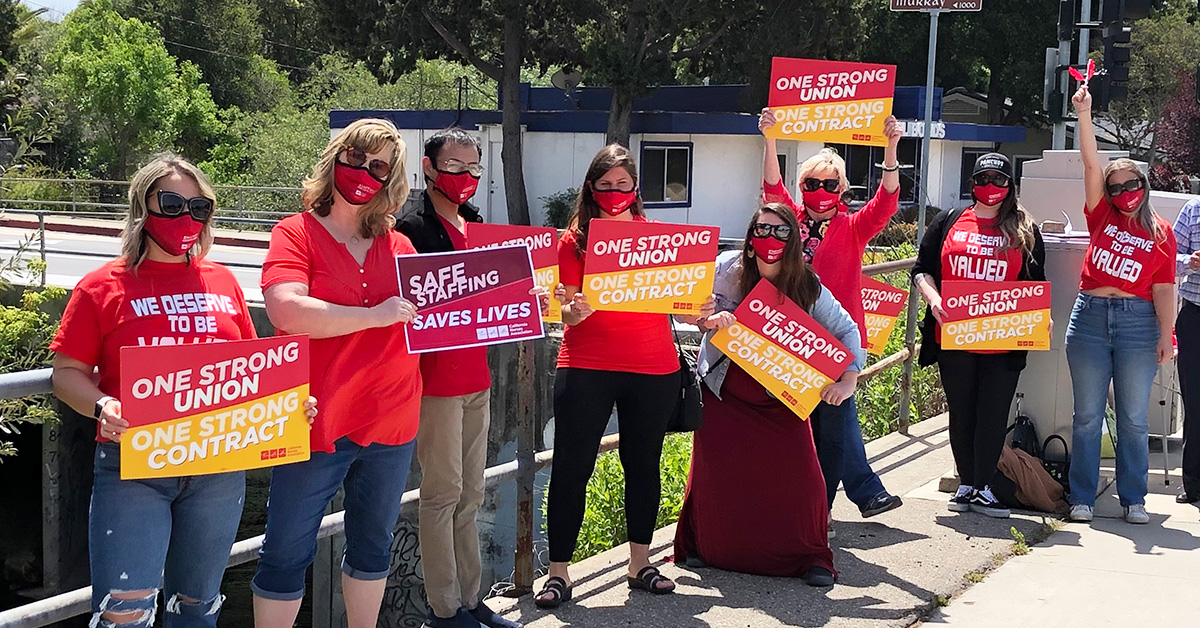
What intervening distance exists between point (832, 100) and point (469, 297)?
302 cm

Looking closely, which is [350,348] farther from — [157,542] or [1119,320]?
[1119,320]

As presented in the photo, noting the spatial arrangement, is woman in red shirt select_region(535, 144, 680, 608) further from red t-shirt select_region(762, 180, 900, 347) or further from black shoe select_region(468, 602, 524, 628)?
red t-shirt select_region(762, 180, 900, 347)

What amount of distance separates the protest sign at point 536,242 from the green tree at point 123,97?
42.5 meters

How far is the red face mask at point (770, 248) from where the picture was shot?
5551mm

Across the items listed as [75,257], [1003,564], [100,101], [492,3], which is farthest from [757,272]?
[100,101]

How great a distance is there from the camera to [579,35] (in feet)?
122

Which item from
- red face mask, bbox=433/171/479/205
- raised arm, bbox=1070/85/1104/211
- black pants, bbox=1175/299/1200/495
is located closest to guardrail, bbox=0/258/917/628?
red face mask, bbox=433/171/479/205

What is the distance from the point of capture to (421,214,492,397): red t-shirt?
180 inches

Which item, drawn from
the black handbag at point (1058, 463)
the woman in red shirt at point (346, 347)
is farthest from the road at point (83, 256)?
the woman in red shirt at point (346, 347)

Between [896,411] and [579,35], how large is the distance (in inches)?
1113

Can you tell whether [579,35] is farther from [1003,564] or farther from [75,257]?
[1003,564]

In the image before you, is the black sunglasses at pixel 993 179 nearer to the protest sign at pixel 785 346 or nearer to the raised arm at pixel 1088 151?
the raised arm at pixel 1088 151

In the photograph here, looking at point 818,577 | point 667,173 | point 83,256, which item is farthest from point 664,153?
point 818,577

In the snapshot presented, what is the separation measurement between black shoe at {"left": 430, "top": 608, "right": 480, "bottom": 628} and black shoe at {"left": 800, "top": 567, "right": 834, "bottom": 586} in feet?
5.31
